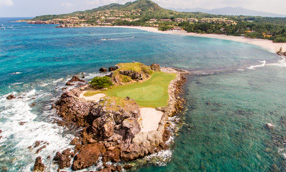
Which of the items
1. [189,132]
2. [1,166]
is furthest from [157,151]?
[1,166]

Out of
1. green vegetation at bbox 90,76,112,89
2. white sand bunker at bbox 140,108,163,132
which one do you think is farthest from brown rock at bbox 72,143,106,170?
green vegetation at bbox 90,76,112,89

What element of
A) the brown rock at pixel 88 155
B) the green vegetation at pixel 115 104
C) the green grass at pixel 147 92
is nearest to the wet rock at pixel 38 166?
the brown rock at pixel 88 155

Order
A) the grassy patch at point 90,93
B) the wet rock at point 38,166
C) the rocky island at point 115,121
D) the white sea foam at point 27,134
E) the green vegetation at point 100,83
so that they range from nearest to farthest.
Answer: the wet rock at point 38,166, the rocky island at point 115,121, the white sea foam at point 27,134, the grassy patch at point 90,93, the green vegetation at point 100,83

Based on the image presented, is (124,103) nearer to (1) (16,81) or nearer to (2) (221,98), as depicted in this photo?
(2) (221,98)

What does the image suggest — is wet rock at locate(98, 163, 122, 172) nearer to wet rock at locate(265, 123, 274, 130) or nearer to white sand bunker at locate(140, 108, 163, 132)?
white sand bunker at locate(140, 108, 163, 132)

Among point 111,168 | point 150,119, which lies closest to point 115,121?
point 150,119

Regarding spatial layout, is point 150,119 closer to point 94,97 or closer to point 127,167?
point 127,167

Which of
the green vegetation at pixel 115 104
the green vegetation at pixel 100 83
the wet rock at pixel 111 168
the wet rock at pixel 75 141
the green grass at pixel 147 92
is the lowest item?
the wet rock at pixel 111 168

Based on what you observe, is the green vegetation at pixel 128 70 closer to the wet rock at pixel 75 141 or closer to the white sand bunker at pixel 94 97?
the white sand bunker at pixel 94 97
